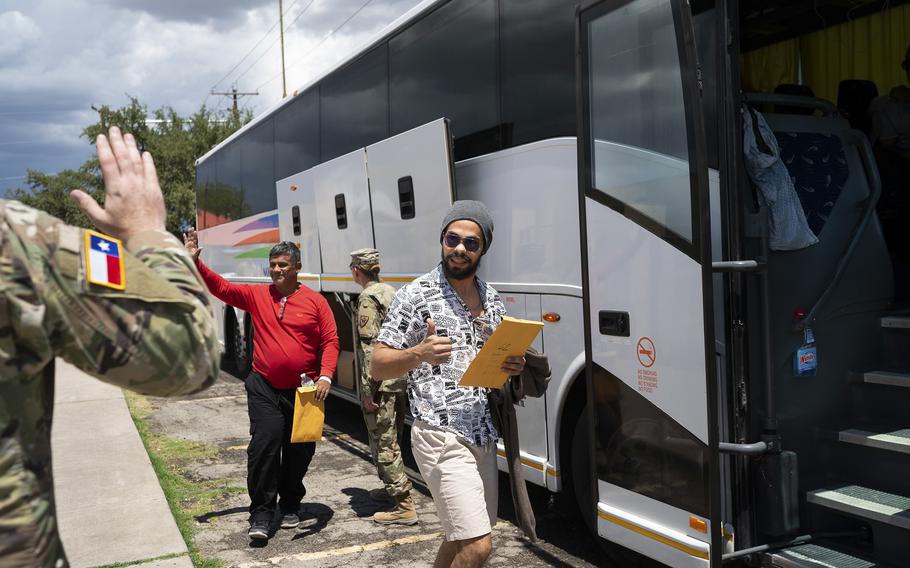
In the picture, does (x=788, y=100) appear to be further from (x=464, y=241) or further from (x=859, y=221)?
(x=464, y=241)

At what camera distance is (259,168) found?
476 inches

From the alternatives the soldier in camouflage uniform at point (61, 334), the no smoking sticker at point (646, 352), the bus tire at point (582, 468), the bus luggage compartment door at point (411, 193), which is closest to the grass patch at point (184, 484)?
the bus tire at point (582, 468)

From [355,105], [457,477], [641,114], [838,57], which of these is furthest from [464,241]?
[355,105]

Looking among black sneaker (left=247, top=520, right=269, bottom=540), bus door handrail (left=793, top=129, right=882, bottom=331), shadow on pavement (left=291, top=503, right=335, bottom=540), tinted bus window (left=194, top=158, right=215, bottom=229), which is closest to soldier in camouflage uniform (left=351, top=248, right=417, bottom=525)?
shadow on pavement (left=291, top=503, right=335, bottom=540)

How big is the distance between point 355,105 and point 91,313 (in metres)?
7.24

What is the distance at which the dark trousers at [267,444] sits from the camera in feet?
18.6

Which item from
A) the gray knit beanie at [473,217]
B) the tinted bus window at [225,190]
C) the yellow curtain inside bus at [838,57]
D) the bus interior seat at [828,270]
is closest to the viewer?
the gray knit beanie at [473,217]

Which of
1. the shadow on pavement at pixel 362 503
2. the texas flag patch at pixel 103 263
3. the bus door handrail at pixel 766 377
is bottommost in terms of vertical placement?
the shadow on pavement at pixel 362 503

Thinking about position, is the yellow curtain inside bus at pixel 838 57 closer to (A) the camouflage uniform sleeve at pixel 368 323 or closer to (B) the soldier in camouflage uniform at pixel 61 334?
(A) the camouflage uniform sleeve at pixel 368 323

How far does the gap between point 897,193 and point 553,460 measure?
2.84 meters

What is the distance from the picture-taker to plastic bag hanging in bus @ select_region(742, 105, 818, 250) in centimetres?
408

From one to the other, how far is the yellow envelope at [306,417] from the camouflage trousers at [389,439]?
2.11 ft

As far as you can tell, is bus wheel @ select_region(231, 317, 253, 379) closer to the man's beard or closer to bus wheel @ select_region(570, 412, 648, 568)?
bus wheel @ select_region(570, 412, 648, 568)

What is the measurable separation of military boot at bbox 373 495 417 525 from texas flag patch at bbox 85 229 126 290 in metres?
4.89
